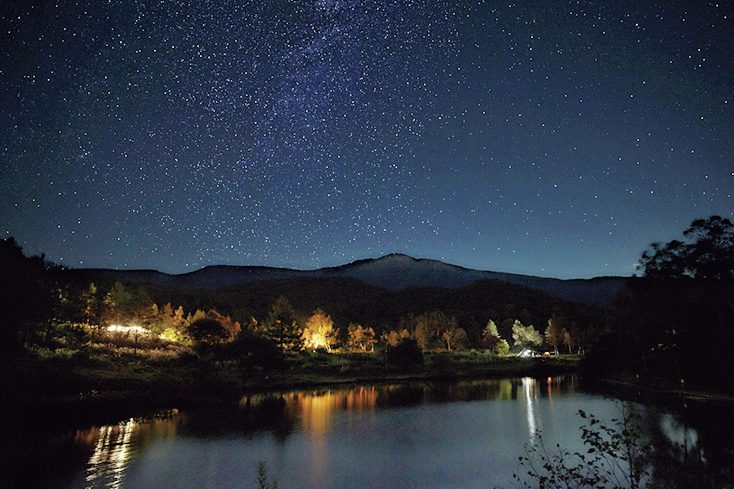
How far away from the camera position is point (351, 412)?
35.9 m

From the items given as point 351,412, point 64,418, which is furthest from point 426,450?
point 64,418

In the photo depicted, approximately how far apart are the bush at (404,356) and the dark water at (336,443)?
25.0 meters

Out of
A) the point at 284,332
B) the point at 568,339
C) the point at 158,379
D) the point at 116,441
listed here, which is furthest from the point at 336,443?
the point at 568,339

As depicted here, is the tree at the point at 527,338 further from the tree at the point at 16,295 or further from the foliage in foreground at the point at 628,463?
the tree at the point at 16,295

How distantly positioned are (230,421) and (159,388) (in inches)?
386

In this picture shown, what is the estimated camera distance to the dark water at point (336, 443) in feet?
62.4

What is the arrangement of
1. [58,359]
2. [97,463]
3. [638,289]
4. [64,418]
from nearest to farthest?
1. [97,463]
2. [64,418]
3. [58,359]
4. [638,289]

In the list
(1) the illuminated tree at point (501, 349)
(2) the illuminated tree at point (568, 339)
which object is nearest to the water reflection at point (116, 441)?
(1) the illuminated tree at point (501, 349)


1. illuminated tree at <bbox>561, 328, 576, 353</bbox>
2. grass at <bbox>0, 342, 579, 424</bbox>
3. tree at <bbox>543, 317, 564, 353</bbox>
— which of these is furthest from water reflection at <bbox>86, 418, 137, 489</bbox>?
illuminated tree at <bbox>561, 328, 576, 353</bbox>

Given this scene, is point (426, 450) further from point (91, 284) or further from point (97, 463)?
point (91, 284)

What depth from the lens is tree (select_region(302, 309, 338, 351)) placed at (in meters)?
81.2

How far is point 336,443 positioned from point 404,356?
42.3 m

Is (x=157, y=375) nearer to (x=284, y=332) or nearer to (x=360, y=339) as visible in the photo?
(x=284, y=332)

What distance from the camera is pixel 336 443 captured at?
25781 mm
